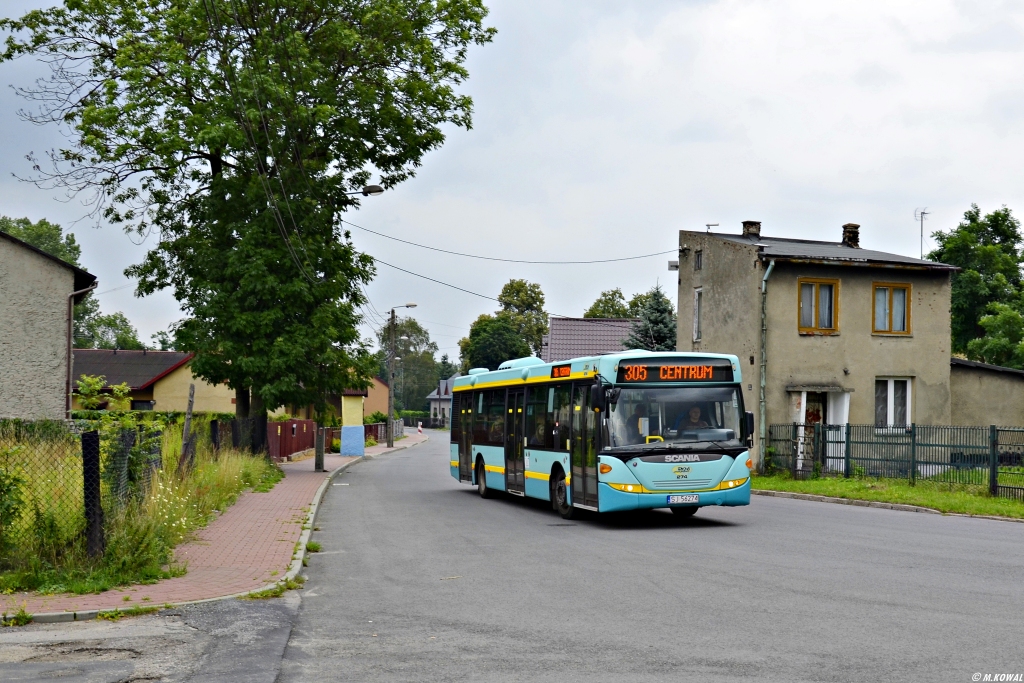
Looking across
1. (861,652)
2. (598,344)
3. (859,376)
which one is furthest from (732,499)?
(598,344)

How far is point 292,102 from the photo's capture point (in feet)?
104

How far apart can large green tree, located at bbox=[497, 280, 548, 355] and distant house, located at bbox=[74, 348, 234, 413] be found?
38.5 m

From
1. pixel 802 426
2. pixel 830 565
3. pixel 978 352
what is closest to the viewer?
pixel 830 565

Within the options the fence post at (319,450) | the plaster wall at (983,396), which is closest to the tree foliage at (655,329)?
the plaster wall at (983,396)

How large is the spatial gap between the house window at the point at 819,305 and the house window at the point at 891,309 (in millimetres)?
1367

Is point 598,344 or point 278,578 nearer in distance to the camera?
→ point 278,578

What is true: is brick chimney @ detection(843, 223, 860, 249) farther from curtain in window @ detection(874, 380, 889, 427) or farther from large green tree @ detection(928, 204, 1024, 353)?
large green tree @ detection(928, 204, 1024, 353)

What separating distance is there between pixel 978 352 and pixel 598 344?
69.4 ft

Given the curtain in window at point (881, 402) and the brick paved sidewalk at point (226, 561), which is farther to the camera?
the curtain in window at point (881, 402)

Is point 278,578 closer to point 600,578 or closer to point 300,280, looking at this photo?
point 600,578

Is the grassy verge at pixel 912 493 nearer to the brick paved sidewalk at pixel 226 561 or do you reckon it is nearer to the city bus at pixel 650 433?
the city bus at pixel 650 433

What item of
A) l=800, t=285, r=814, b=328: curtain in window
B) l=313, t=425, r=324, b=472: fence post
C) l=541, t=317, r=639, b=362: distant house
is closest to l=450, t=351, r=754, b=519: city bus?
l=800, t=285, r=814, b=328: curtain in window

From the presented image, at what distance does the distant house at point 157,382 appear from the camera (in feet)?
204

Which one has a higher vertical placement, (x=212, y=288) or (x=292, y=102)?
(x=292, y=102)
